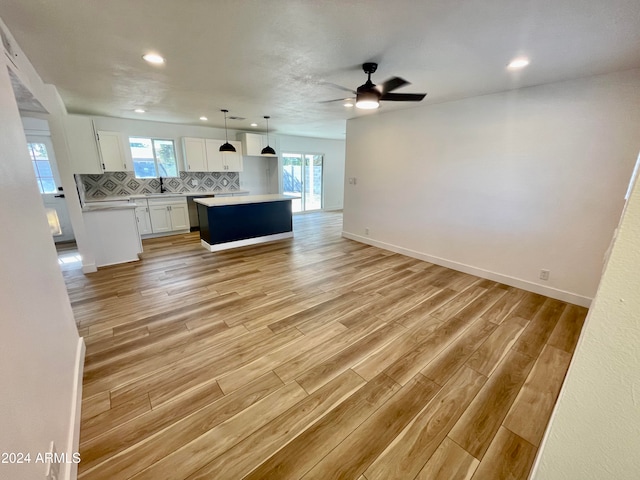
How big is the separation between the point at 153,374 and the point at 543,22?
3.66m

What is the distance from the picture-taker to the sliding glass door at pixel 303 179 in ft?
26.5

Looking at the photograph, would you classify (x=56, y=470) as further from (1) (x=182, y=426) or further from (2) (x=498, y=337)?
(2) (x=498, y=337)

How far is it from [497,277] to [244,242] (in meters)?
4.29

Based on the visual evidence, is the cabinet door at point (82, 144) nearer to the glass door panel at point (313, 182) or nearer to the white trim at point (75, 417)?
the white trim at point (75, 417)

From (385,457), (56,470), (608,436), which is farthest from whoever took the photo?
(385,457)

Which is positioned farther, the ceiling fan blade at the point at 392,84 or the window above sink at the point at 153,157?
the window above sink at the point at 153,157

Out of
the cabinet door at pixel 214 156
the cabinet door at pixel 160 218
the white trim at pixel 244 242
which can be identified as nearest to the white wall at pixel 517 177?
the white trim at pixel 244 242

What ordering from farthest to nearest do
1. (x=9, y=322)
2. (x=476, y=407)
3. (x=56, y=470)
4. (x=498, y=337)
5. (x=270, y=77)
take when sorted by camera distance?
(x=270, y=77), (x=498, y=337), (x=476, y=407), (x=56, y=470), (x=9, y=322)

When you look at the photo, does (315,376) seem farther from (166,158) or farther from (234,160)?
(166,158)

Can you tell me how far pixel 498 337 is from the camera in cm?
238

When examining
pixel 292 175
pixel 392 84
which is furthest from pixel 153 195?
pixel 392 84

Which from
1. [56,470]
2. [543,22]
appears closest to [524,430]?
[56,470]

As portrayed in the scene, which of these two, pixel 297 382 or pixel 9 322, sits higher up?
pixel 9 322

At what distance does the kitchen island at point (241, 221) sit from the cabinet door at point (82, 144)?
175cm
